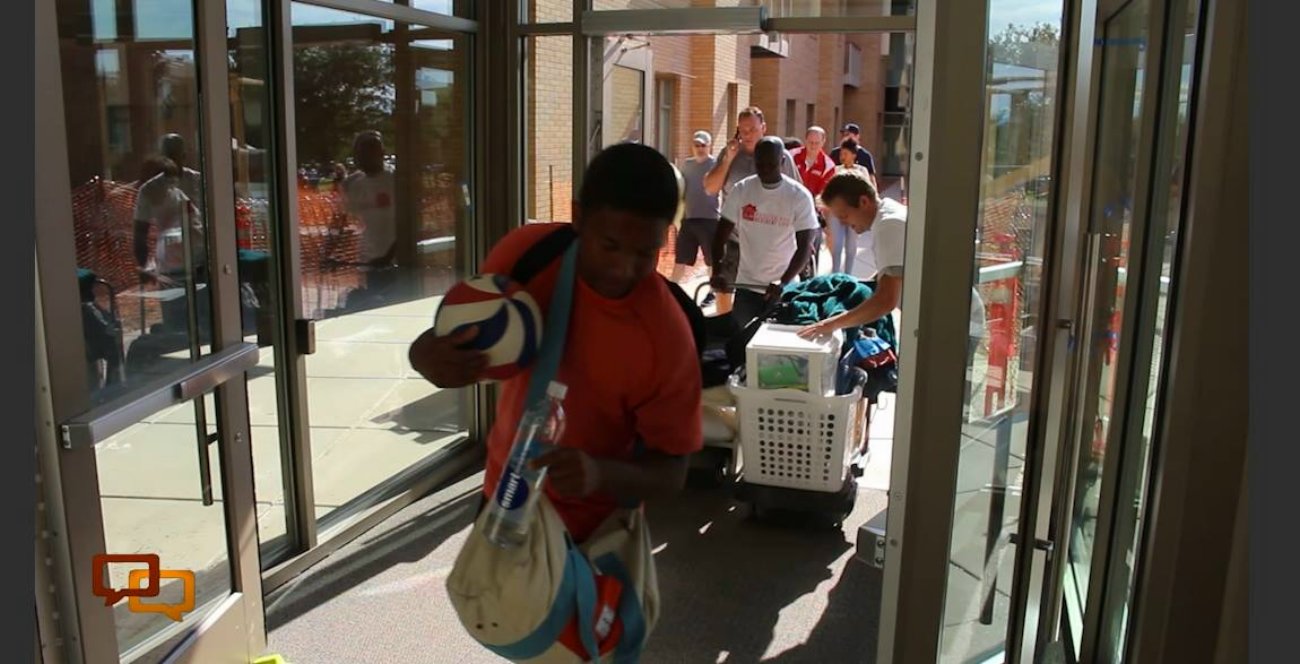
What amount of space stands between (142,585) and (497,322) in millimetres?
1691

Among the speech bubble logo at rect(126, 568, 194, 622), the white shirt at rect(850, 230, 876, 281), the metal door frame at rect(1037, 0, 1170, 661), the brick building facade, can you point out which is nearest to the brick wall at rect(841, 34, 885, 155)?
the brick building facade

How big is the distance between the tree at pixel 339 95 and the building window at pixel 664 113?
9.13 metres

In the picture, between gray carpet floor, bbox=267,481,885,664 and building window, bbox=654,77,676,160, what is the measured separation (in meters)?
9.64

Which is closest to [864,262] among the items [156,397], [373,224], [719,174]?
[719,174]

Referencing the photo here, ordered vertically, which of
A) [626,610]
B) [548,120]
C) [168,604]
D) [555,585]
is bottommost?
[168,604]

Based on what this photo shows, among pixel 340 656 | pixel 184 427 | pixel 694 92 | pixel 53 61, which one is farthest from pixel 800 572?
pixel 694 92

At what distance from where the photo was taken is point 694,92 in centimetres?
1550

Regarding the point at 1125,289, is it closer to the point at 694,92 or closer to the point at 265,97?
the point at 265,97

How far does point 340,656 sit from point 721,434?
6.83 ft

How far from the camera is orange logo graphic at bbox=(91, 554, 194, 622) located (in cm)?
243

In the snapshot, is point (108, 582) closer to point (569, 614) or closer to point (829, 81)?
point (569, 614)

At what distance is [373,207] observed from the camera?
4.92 m

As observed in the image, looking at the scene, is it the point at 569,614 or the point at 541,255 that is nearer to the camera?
the point at 569,614

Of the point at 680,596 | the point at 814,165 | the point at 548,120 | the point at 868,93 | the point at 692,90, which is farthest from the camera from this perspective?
the point at 868,93
